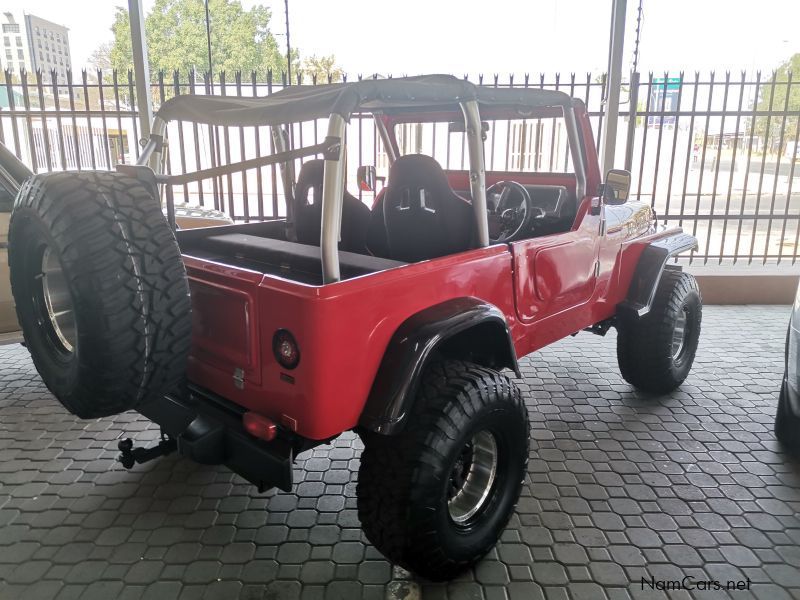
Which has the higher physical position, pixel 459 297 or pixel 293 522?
pixel 459 297

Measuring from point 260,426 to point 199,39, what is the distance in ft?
126

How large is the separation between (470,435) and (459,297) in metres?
0.61

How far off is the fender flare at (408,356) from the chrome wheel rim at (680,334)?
7.61ft

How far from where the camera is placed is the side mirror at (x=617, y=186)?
130 inches

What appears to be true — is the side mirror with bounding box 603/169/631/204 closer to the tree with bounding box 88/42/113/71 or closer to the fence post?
the fence post

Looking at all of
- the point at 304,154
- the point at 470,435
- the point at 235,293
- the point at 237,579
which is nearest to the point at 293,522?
the point at 237,579

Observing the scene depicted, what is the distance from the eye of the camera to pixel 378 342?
2.23 meters

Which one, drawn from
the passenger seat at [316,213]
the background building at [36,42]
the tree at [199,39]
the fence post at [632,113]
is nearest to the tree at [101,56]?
the background building at [36,42]

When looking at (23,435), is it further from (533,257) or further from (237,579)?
(533,257)

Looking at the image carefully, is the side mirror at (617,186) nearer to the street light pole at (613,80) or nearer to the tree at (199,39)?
the street light pole at (613,80)

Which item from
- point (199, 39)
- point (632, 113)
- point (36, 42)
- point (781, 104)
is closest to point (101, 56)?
point (36, 42)

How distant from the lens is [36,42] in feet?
111

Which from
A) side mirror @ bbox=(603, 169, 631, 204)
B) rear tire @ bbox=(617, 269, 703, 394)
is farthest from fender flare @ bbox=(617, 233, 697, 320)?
side mirror @ bbox=(603, 169, 631, 204)

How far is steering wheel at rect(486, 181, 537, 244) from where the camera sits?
351cm
